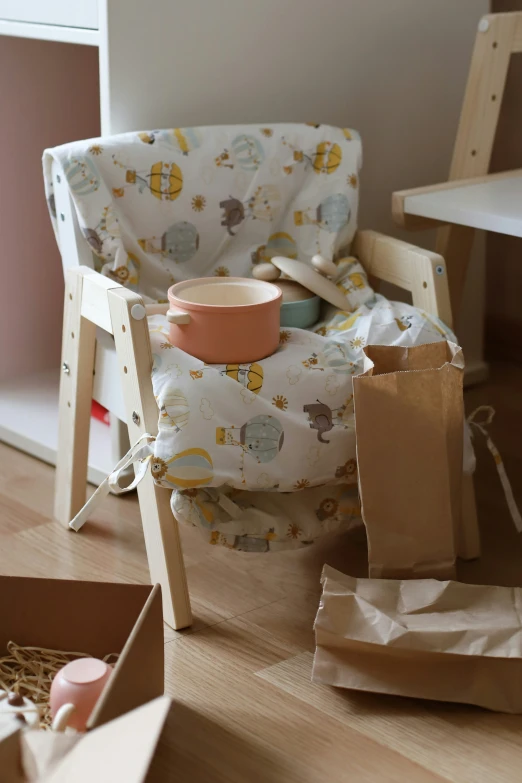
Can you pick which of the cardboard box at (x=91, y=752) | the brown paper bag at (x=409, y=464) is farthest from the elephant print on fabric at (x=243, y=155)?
the cardboard box at (x=91, y=752)

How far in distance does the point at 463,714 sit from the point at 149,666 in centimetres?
37

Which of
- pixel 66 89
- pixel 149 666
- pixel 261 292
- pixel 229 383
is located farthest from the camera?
pixel 66 89

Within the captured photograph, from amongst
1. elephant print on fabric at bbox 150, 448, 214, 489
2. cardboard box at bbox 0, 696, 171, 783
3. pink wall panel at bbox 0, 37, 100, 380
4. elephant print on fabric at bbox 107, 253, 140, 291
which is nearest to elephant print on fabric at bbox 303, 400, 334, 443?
elephant print on fabric at bbox 150, 448, 214, 489

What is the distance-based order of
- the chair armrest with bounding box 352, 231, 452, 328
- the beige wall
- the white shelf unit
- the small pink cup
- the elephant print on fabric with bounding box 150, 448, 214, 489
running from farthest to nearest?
the beige wall
the white shelf unit
the chair armrest with bounding box 352, 231, 452, 328
the elephant print on fabric with bounding box 150, 448, 214, 489
the small pink cup

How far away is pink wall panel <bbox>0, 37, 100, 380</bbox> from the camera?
1951 millimetres

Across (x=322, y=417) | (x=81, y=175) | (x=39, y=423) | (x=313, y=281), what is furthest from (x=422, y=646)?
(x=39, y=423)

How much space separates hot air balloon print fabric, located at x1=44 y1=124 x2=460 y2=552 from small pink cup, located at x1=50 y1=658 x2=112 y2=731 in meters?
0.25

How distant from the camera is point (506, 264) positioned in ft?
7.36

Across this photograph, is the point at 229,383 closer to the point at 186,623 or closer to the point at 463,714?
the point at 186,623

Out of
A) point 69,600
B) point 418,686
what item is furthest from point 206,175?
point 418,686

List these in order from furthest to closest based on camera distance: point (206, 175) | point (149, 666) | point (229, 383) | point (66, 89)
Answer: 1. point (66, 89)
2. point (206, 175)
3. point (229, 383)
4. point (149, 666)

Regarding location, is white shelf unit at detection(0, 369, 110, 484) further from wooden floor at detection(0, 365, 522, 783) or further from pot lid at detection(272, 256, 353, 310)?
pot lid at detection(272, 256, 353, 310)

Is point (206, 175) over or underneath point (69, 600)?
over

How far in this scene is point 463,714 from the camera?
43.7 inches
